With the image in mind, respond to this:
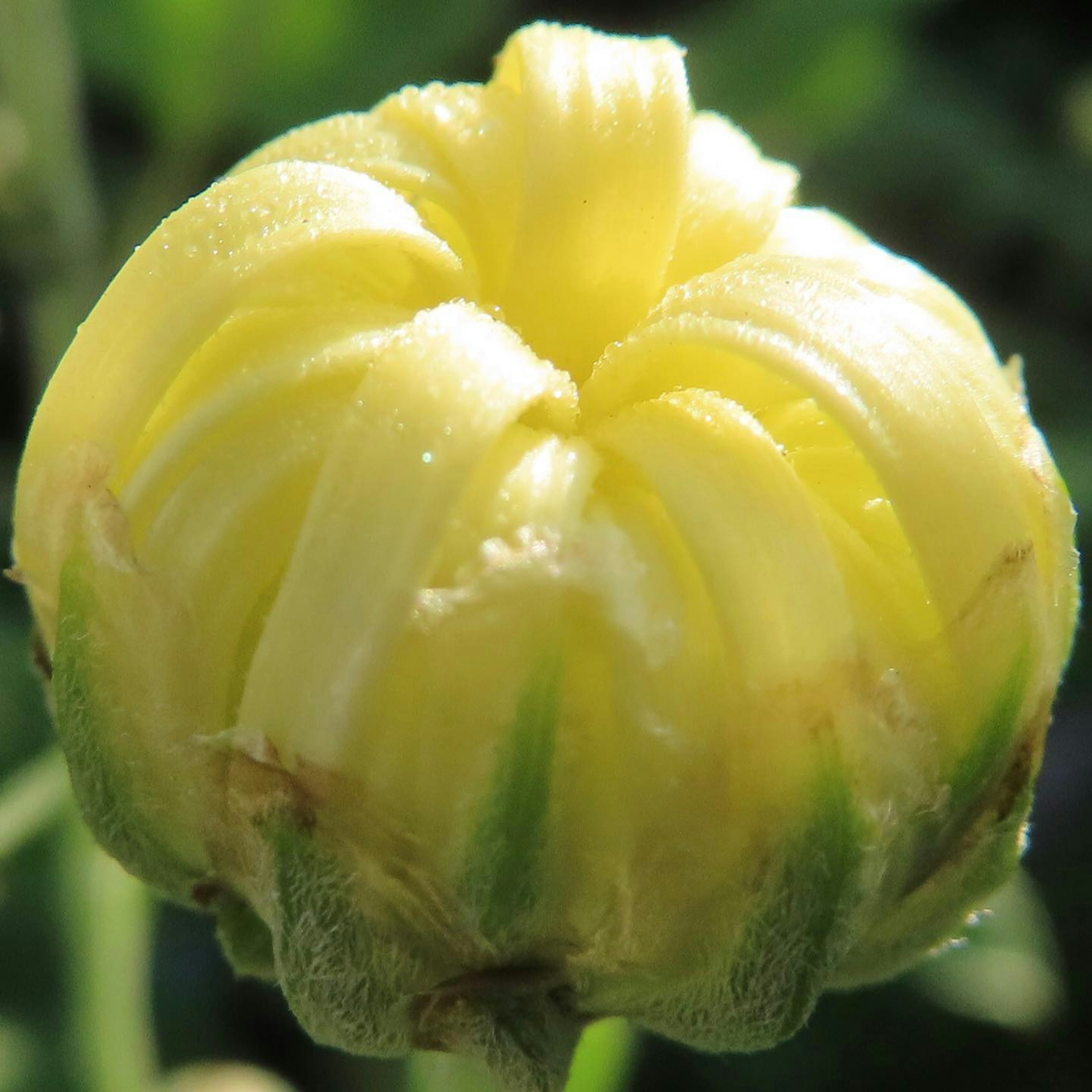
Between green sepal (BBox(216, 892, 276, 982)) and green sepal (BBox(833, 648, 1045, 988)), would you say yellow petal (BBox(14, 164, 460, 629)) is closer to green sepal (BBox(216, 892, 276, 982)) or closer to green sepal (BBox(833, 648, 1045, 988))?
green sepal (BBox(216, 892, 276, 982))

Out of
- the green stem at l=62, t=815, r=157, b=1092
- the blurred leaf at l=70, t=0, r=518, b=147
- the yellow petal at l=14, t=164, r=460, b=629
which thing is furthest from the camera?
the blurred leaf at l=70, t=0, r=518, b=147

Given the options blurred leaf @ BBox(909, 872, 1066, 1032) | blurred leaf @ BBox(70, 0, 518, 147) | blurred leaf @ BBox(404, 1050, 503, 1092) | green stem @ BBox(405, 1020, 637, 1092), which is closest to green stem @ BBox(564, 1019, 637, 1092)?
green stem @ BBox(405, 1020, 637, 1092)

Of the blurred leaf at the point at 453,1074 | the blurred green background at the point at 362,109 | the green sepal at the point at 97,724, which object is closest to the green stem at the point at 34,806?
the blurred green background at the point at 362,109

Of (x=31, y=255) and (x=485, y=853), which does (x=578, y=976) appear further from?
(x=31, y=255)

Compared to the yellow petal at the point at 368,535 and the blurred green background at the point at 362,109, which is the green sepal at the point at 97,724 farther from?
the blurred green background at the point at 362,109

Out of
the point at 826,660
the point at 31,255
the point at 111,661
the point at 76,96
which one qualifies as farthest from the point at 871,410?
the point at 76,96

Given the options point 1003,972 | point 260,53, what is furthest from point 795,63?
point 1003,972

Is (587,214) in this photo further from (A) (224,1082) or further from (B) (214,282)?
(A) (224,1082)
